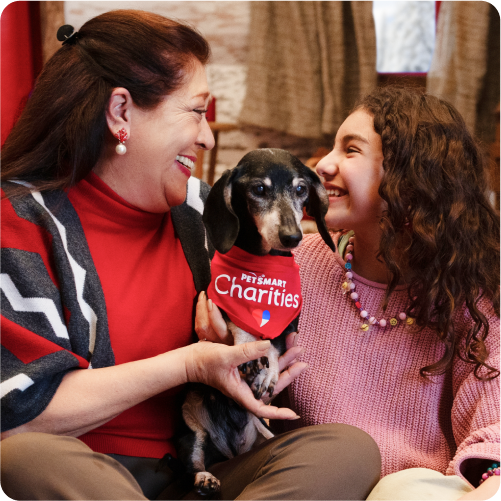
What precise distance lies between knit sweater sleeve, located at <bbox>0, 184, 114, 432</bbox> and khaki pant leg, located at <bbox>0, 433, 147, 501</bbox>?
105 mm

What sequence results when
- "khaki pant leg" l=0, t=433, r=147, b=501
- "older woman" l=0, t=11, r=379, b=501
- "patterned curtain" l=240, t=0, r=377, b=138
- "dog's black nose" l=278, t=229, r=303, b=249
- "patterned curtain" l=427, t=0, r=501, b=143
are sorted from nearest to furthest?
"khaki pant leg" l=0, t=433, r=147, b=501 → "older woman" l=0, t=11, r=379, b=501 → "dog's black nose" l=278, t=229, r=303, b=249 → "patterned curtain" l=427, t=0, r=501, b=143 → "patterned curtain" l=240, t=0, r=377, b=138

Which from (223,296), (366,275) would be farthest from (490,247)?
(223,296)

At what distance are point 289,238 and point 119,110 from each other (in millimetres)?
521

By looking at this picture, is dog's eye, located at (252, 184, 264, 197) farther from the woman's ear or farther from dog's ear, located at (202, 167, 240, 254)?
the woman's ear

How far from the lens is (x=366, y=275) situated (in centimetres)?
138

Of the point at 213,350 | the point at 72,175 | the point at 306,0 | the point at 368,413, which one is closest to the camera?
the point at 213,350

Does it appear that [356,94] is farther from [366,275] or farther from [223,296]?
[223,296]

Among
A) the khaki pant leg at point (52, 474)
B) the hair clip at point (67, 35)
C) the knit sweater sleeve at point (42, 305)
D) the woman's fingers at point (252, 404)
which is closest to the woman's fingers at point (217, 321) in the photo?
the woman's fingers at point (252, 404)

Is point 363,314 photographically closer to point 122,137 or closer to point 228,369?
point 228,369

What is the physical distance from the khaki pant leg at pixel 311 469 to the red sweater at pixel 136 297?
188mm

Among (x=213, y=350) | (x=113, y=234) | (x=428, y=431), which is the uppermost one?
(x=113, y=234)

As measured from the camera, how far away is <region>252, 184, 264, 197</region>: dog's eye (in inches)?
46.3

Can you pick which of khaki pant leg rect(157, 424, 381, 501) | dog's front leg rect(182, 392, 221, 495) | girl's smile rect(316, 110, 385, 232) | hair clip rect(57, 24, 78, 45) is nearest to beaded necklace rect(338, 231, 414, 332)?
girl's smile rect(316, 110, 385, 232)

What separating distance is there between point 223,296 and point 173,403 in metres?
0.33
